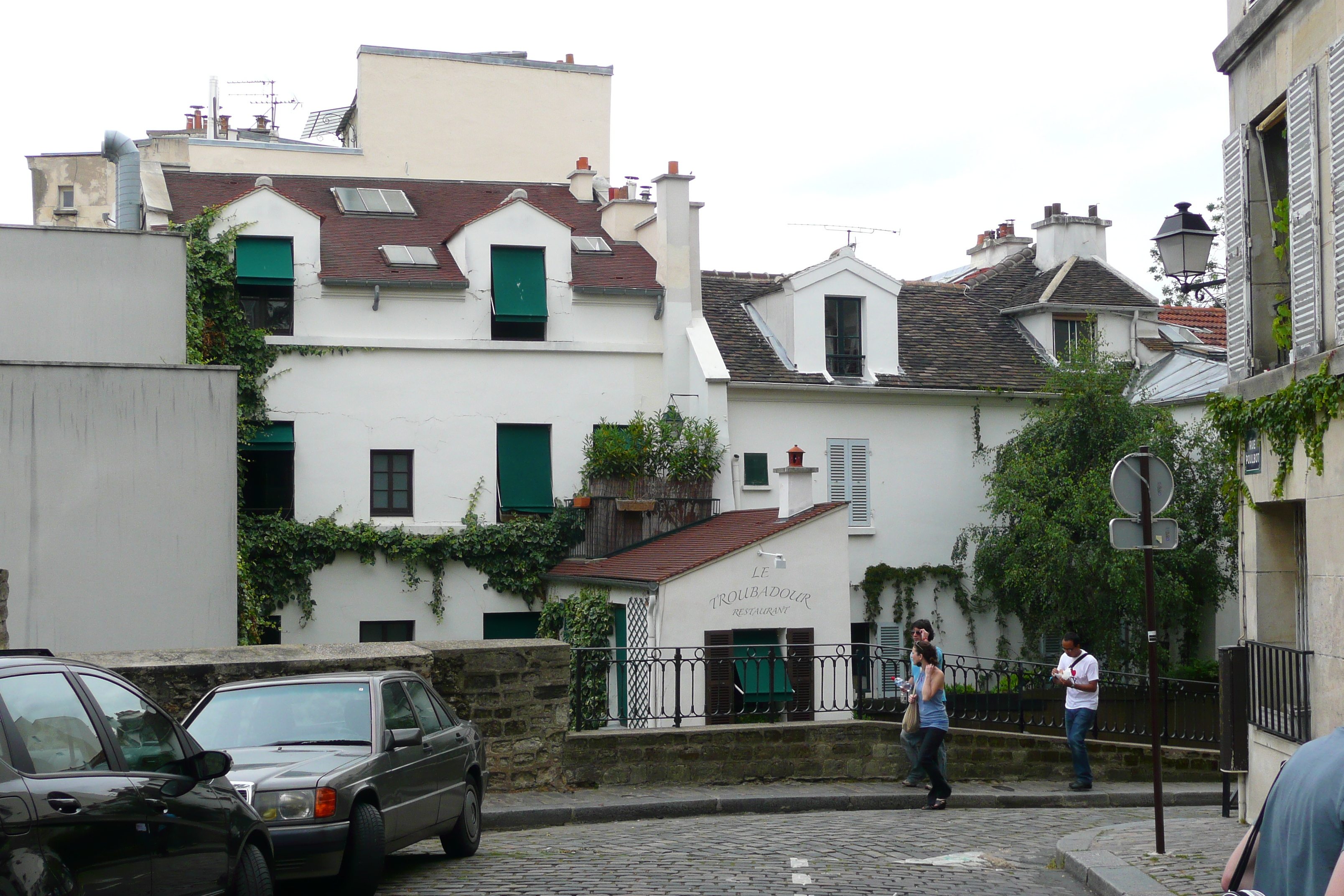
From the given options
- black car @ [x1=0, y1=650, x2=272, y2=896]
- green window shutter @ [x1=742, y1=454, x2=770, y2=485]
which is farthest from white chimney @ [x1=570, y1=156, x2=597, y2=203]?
black car @ [x1=0, y1=650, x2=272, y2=896]

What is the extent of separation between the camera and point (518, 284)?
85.8ft

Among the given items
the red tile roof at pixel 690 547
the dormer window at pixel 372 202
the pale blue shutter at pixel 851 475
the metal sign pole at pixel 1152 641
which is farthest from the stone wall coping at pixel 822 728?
the dormer window at pixel 372 202

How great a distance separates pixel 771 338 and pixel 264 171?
14.3 m

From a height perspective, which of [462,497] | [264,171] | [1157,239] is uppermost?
[264,171]

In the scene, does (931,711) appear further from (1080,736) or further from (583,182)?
(583,182)

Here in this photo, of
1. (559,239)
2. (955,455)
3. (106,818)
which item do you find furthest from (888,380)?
(106,818)

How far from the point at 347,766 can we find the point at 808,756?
828 centimetres

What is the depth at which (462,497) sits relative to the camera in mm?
25625

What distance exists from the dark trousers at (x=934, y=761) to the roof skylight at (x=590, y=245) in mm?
15286

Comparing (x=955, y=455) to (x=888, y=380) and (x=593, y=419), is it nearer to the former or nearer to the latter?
(x=888, y=380)

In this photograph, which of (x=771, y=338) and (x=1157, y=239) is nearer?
(x=1157, y=239)

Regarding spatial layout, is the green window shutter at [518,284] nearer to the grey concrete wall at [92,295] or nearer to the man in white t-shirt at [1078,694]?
the grey concrete wall at [92,295]

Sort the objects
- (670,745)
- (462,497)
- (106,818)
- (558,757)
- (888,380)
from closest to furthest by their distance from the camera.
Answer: (106,818), (558,757), (670,745), (462,497), (888,380)

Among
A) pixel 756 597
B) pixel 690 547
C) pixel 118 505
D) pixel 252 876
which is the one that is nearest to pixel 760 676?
pixel 756 597
